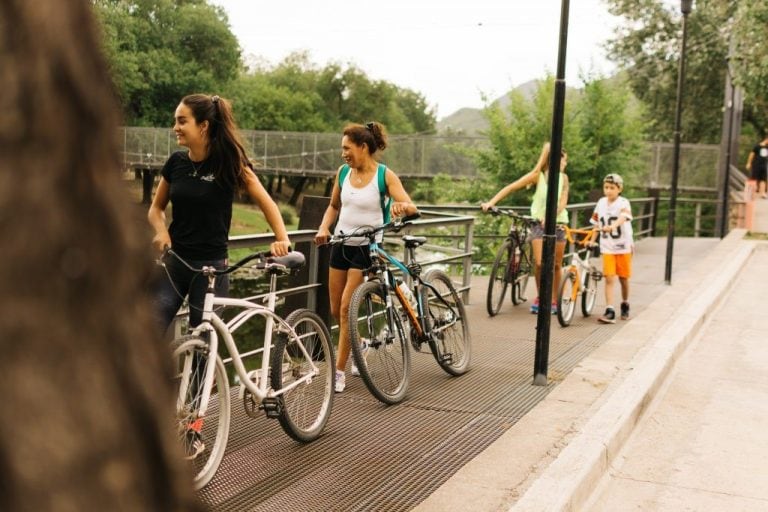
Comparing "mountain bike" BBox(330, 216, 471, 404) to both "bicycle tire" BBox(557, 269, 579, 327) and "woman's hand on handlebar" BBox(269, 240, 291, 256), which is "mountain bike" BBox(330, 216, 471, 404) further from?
"bicycle tire" BBox(557, 269, 579, 327)

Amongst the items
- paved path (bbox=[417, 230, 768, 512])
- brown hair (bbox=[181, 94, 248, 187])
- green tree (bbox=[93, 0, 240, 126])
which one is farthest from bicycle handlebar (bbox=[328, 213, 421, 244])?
green tree (bbox=[93, 0, 240, 126])

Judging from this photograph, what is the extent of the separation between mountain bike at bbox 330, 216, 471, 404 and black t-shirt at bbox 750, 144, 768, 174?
24.7m

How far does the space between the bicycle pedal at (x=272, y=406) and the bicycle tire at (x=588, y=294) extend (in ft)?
20.0

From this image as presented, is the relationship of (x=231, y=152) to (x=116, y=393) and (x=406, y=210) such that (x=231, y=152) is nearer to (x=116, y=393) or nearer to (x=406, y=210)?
(x=406, y=210)

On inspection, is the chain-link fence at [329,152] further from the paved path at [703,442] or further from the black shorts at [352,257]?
the black shorts at [352,257]

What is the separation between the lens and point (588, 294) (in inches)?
419

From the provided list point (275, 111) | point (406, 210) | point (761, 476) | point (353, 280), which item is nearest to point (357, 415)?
point (353, 280)

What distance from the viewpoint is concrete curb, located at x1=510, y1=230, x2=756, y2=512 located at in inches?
176

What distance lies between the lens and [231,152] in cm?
478

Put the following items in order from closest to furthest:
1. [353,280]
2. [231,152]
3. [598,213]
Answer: [231,152] < [353,280] < [598,213]

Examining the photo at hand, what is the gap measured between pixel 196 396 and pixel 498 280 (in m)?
6.62

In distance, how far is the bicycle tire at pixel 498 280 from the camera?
34.4 feet

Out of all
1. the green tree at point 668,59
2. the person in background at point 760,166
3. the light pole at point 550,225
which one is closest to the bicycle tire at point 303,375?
the light pole at point 550,225

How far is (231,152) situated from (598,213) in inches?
255
